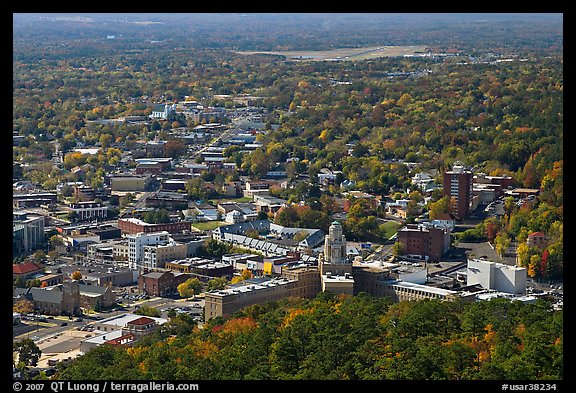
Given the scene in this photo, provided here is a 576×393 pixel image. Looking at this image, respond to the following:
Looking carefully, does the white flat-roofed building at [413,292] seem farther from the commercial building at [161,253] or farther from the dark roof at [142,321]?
the commercial building at [161,253]

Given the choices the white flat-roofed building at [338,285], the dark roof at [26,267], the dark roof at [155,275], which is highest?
the white flat-roofed building at [338,285]

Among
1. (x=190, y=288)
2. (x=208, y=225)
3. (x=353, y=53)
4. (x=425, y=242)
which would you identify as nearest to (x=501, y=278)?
(x=425, y=242)

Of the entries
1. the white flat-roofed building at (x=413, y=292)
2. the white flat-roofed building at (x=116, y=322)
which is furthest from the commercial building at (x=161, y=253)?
the white flat-roofed building at (x=413, y=292)

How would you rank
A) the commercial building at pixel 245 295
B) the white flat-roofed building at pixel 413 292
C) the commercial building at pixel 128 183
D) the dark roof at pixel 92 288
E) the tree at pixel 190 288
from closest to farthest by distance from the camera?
1. the commercial building at pixel 245 295
2. the white flat-roofed building at pixel 413 292
3. the dark roof at pixel 92 288
4. the tree at pixel 190 288
5. the commercial building at pixel 128 183

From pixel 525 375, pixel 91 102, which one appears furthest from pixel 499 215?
pixel 91 102

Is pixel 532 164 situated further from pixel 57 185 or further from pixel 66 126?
pixel 66 126

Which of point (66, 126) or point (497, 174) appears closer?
point (497, 174)
